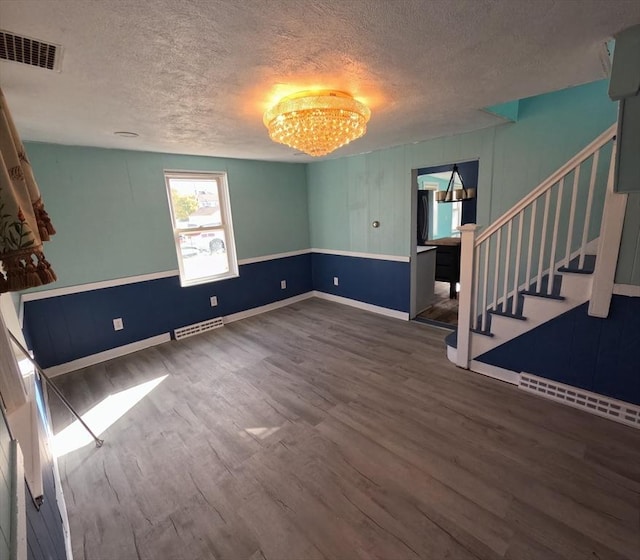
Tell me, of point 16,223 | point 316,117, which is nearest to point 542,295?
point 316,117

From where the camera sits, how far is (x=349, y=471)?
1.83 meters

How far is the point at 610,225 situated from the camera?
1.96 meters

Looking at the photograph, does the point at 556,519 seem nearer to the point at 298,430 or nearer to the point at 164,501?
the point at 298,430

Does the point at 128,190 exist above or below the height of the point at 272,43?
below

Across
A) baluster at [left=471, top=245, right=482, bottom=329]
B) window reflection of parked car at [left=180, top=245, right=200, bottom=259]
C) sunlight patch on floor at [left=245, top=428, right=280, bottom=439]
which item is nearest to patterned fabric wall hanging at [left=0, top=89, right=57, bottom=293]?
sunlight patch on floor at [left=245, top=428, right=280, bottom=439]

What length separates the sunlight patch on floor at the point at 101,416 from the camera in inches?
85.2

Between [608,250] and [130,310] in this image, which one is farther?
[130,310]

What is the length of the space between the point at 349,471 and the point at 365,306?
9.84 feet

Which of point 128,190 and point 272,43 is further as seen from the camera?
point 128,190

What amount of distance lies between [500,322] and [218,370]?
2.71 metres

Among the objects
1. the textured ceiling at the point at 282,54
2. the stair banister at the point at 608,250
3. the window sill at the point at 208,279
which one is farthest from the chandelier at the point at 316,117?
the window sill at the point at 208,279

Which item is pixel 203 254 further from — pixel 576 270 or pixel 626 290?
pixel 626 290

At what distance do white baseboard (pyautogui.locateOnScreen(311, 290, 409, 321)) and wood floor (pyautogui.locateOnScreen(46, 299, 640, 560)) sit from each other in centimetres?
125

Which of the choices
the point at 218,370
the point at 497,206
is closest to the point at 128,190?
the point at 218,370
